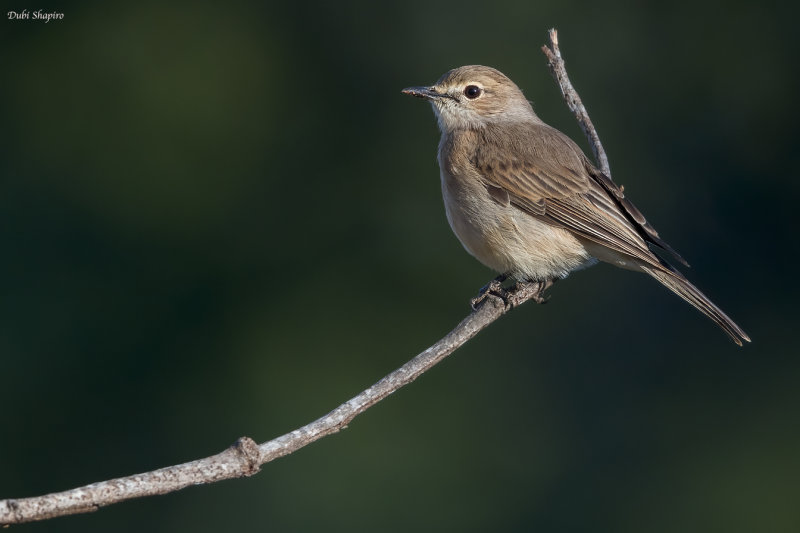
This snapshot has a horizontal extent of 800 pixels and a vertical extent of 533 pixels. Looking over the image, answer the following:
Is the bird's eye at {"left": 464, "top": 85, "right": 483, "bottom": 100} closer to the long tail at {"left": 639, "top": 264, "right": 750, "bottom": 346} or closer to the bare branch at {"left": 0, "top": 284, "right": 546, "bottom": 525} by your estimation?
the long tail at {"left": 639, "top": 264, "right": 750, "bottom": 346}

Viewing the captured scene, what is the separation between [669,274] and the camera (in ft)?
18.4

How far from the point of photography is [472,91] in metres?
6.68

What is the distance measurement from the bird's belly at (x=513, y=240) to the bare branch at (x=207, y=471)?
141 centimetres

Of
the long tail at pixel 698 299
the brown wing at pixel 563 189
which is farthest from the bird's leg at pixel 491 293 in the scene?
the long tail at pixel 698 299

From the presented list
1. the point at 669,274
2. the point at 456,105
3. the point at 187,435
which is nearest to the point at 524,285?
the point at 669,274

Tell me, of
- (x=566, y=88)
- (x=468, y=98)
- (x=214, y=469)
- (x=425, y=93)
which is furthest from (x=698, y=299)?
(x=214, y=469)

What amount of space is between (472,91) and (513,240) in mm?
1228

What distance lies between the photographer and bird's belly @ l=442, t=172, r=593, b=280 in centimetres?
589

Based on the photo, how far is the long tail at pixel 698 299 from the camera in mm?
5516

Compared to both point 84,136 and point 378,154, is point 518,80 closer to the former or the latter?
point 378,154

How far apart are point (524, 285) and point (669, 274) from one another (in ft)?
2.62

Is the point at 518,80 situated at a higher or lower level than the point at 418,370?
higher

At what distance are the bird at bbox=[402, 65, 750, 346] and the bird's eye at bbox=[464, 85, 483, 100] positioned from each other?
335 mm
